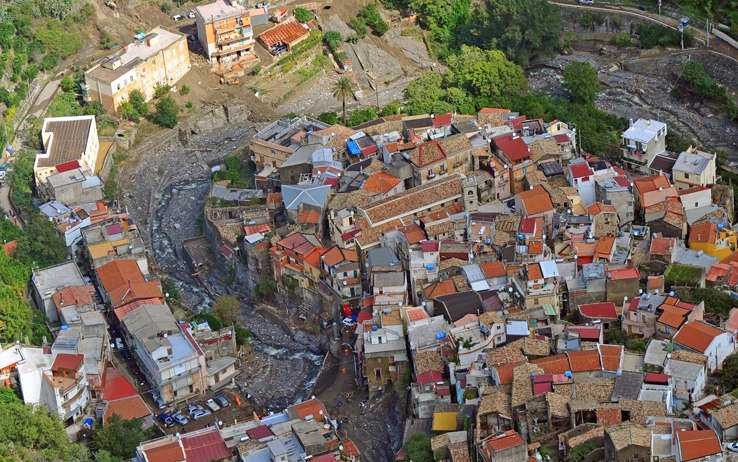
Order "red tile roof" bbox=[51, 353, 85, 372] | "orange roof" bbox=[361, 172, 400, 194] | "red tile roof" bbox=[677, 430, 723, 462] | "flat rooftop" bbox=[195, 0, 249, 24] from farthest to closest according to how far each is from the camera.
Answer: "flat rooftop" bbox=[195, 0, 249, 24]
"orange roof" bbox=[361, 172, 400, 194]
"red tile roof" bbox=[51, 353, 85, 372]
"red tile roof" bbox=[677, 430, 723, 462]

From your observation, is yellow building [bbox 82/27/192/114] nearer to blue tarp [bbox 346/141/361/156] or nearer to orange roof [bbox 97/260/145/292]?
blue tarp [bbox 346/141/361/156]

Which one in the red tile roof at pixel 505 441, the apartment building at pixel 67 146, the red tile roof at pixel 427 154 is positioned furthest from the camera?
the apartment building at pixel 67 146

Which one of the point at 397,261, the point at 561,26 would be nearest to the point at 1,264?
the point at 397,261

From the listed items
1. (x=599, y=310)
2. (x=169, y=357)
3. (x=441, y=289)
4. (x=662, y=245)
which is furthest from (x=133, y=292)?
(x=662, y=245)

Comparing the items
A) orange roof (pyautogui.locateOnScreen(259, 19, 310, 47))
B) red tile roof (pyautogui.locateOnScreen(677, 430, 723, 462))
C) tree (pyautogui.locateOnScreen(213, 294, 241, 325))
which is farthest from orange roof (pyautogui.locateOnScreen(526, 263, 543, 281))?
orange roof (pyautogui.locateOnScreen(259, 19, 310, 47))

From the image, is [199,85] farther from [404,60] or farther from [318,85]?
[404,60]

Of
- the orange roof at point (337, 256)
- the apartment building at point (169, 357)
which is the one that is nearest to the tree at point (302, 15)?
the orange roof at point (337, 256)

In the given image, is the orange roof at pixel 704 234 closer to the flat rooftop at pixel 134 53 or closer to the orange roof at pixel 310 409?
the orange roof at pixel 310 409

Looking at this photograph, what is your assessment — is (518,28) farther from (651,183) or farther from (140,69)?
(140,69)
